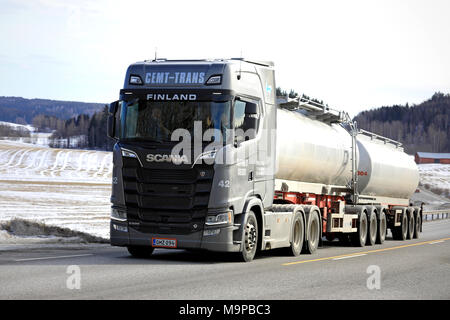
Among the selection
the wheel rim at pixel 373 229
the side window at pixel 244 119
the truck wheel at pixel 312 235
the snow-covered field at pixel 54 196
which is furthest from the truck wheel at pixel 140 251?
the wheel rim at pixel 373 229

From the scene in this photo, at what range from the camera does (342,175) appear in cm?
2212

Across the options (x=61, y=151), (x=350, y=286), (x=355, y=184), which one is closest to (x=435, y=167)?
(x=61, y=151)

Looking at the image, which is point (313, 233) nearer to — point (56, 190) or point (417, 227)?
point (417, 227)

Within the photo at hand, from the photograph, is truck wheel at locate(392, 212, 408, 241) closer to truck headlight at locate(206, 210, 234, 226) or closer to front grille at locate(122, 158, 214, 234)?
truck headlight at locate(206, 210, 234, 226)

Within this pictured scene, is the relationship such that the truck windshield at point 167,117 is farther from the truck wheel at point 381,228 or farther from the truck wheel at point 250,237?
Result: the truck wheel at point 381,228

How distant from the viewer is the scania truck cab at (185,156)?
13797 mm

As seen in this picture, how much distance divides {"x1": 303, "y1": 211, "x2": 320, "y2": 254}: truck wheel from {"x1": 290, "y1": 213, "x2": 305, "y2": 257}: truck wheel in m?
0.35

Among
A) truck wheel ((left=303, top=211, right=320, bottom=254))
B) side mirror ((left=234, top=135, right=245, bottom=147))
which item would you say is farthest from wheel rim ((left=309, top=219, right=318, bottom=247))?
side mirror ((left=234, top=135, right=245, bottom=147))

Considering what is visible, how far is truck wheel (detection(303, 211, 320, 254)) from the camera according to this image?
18141 mm

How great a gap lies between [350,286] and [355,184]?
13014 millimetres

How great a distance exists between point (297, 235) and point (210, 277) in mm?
6297

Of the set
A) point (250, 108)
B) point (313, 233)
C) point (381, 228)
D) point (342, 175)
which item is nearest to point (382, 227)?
point (381, 228)

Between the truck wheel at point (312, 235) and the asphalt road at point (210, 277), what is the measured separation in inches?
49.2
